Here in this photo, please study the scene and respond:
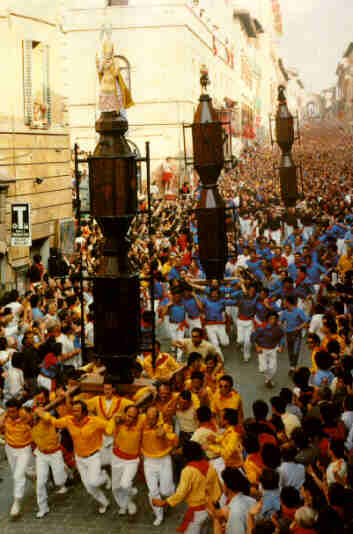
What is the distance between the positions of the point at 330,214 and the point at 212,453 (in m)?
17.1

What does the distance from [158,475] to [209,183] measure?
16.3 feet

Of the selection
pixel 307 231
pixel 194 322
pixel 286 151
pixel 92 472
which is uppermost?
pixel 286 151

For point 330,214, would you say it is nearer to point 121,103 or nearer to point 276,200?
point 276,200

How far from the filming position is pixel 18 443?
26.3 feet

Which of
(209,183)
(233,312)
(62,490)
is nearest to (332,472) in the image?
(62,490)

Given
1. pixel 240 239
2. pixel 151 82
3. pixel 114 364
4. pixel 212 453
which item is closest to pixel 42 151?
pixel 240 239

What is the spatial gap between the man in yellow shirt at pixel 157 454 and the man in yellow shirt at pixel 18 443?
1330 millimetres

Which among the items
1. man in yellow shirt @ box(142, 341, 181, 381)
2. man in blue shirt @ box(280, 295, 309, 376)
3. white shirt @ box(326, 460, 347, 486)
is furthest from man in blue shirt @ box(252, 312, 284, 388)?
white shirt @ box(326, 460, 347, 486)

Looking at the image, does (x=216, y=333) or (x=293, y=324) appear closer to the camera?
(x=293, y=324)

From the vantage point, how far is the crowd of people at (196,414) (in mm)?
6309

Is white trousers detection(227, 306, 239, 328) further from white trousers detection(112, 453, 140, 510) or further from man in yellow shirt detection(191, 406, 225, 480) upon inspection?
white trousers detection(112, 453, 140, 510)

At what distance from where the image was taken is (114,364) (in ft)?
28.2

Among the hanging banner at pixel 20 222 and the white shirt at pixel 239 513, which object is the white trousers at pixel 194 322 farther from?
the white shirt at pixel 239 513

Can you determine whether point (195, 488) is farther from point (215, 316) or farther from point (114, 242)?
point (215, 316)
